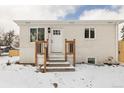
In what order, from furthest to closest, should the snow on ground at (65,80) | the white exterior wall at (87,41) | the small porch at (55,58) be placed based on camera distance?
the white exterior wall at (87,41) < the small porch at (55,58) < the snow on ground at (65,80)

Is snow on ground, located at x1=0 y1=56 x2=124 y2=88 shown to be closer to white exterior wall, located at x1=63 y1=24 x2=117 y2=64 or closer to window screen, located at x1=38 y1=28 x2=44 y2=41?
white exterior wall, located at x1=63 y1=24 x2=117 y2=64

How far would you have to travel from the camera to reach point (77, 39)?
659 inches

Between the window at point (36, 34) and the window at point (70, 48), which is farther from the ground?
the window at point (36, 34)

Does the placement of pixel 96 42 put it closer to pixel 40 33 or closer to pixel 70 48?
pixel 70 48

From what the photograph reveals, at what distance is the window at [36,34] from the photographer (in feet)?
54.6

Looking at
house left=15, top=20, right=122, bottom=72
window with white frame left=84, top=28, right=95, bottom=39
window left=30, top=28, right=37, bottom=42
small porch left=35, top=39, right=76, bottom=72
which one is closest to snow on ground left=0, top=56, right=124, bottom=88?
small porch left=35, top=39, right=76, bottom=72

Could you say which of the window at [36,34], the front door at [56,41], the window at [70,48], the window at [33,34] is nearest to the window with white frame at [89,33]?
the window at [70,48]

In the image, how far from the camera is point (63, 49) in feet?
54.9

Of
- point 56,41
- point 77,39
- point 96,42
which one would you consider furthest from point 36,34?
point 96,42

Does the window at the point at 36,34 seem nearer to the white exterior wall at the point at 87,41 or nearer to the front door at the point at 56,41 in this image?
the white exterior wall at the point at 87,41

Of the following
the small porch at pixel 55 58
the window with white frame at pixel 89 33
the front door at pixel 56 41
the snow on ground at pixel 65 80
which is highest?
the window with white frame at pixel 89 33

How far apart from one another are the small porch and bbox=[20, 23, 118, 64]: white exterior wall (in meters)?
0.66
